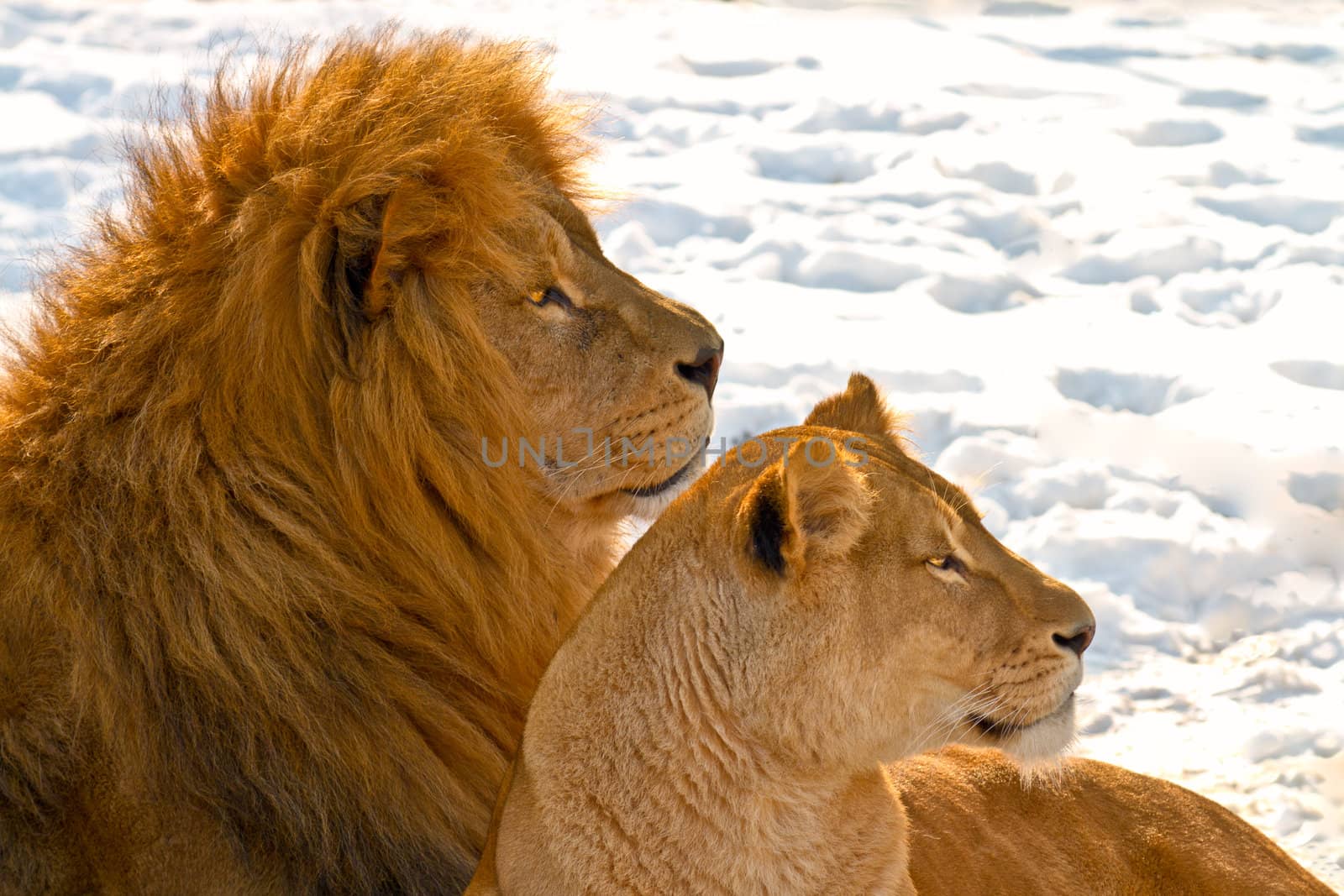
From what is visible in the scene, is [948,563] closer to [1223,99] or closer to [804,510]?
[804,510]

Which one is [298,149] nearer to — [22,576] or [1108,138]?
[22,576]

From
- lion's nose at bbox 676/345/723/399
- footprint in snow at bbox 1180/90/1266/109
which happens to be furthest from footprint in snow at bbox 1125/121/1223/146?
lion's nose at bbox 676/345/723/399

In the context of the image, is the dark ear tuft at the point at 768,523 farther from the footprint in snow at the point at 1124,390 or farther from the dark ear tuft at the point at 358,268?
the footprint in snow at the point at 1124,390

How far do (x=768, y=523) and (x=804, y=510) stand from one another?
54 millimetres

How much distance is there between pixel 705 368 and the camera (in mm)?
3002

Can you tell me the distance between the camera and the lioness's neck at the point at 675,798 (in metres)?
2.35

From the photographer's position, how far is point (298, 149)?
2826mm

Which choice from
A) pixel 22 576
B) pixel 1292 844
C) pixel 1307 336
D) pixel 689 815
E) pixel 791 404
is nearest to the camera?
pixel 689 815

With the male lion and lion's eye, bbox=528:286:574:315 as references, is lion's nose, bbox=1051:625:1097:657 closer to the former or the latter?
the male lion

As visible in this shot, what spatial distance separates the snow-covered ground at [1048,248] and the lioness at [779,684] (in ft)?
1.28

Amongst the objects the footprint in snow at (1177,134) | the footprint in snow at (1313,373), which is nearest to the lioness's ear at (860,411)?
the footprint in snow at (1313,373)

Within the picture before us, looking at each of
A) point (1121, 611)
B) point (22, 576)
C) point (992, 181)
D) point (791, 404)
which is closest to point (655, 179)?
point (992, 181)

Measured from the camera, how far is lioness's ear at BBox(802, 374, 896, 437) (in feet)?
9.09

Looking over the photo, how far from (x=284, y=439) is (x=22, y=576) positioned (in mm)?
471
